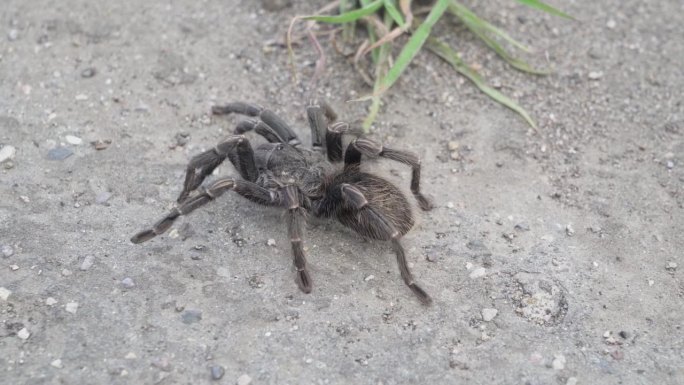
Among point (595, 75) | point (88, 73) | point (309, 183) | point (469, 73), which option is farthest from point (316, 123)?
point (595, 75)

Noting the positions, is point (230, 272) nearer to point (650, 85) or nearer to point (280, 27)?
point (280, 27)

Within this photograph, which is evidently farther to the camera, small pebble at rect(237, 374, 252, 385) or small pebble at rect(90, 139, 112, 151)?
small pebble at rect(90, 139, 112, 151)

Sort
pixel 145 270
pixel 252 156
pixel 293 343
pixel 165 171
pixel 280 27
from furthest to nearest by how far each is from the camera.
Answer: pixel 280 27 < pixel 165 171 < pixel 252 156 < pixel 145 270 < pixel 293 343

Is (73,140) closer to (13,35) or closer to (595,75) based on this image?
(13,35)

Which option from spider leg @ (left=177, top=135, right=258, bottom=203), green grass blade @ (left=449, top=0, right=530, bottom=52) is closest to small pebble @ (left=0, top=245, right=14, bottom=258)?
spider leg @ (left=177, top=135, right=258, bottom=203)

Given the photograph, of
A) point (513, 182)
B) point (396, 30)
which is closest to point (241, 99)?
point (396, 30)

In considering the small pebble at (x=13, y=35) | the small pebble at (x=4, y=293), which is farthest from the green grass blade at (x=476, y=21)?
the small pebble at (x=4, y=293)

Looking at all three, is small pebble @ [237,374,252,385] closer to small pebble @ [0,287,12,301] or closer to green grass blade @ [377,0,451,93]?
small pebble @ [0,287,12,301]
